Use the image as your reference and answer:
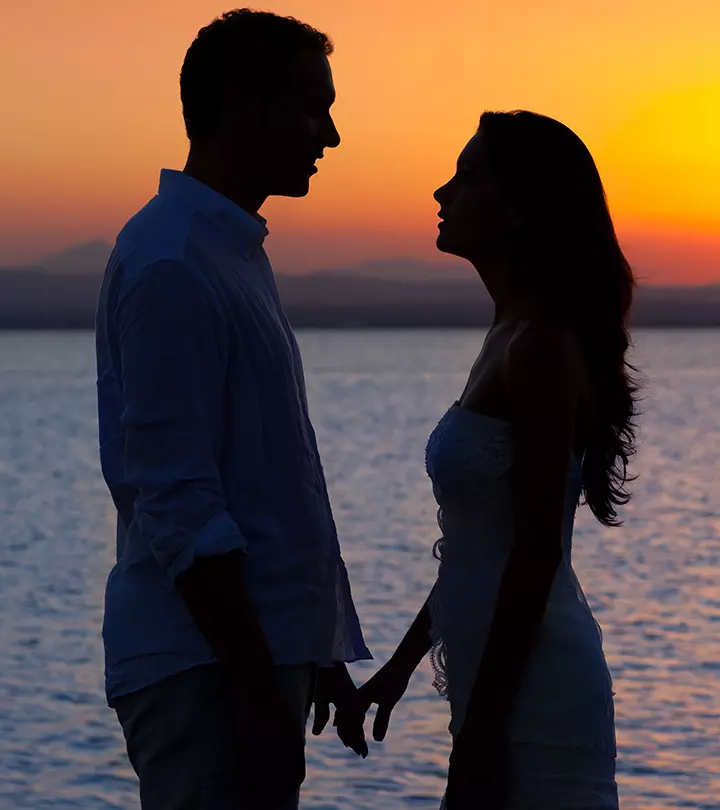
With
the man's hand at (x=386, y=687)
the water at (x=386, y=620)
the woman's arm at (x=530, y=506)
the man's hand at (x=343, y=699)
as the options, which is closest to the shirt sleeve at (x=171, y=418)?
the woman's arm at (x=530, y=506)

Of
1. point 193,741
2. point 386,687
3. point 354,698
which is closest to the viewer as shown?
point 193,741

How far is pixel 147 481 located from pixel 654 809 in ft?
18.0

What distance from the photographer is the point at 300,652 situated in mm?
2953

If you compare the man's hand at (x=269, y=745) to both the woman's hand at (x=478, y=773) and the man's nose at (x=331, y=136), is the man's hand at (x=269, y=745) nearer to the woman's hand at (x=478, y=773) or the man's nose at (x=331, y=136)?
the woman's hand at (x=478, y=773)

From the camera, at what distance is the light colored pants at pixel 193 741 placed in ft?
9.40

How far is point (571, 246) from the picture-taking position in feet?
11.0

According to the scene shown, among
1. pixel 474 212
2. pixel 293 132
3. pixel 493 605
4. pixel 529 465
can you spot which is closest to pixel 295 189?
pixel 293 132

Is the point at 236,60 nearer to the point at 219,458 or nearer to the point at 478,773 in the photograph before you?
the point at 219,458

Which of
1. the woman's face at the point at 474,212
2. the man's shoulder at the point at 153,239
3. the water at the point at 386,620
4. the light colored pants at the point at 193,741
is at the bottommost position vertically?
the water at the point at 386,620

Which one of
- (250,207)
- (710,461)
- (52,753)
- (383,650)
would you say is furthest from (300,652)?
(710,461)

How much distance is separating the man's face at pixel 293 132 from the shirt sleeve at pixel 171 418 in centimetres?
43

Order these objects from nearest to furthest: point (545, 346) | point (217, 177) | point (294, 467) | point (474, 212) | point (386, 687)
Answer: point (294, 467) < point (217, 177) < point (545, 346) < point (474, 212) < point (386, 687)

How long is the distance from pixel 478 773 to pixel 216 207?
1.40 meters

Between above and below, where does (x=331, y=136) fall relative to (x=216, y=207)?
above
